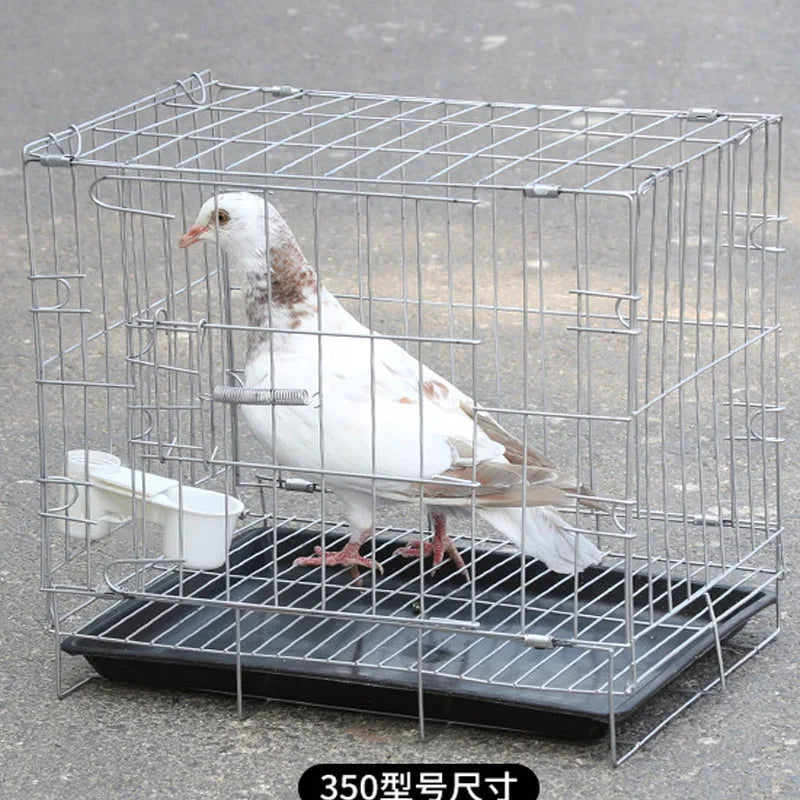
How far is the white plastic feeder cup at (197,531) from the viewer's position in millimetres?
2555

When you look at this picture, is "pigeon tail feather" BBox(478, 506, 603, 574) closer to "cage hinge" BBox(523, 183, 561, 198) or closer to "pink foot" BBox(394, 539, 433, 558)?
"pink foot" BBox(394, 539, 433, 558)

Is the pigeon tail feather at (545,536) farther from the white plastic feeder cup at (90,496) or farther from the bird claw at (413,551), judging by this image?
the white plastic feeder cup at (90,496)

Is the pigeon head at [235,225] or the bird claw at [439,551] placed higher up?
the pigeon head at [235,225]

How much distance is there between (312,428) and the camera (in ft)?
8.30

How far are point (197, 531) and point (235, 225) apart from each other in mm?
467

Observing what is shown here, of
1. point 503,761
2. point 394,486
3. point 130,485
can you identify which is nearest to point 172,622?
point 130,485

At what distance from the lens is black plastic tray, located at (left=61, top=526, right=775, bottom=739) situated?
2391 millimetres

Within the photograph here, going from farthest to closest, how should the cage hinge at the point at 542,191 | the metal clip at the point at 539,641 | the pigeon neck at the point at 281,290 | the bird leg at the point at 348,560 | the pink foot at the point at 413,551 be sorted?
the pink foot at the point at 413,551, the bird leg at the point at 348,560, the pigeon neck at the point at 281,290, the metal clip at the point at 539,641, the cage hinge at the point at 542,191

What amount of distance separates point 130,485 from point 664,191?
3120 millimetres

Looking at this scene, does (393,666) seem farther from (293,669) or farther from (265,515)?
(265,515)

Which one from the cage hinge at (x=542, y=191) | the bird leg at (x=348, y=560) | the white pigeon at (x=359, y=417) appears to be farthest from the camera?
the bird leg at (x=348, y=560)

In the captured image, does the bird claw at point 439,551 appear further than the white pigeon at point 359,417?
Yes

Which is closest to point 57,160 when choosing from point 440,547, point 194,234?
point 194,234

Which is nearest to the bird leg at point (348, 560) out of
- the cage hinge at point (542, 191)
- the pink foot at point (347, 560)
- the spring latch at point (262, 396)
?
the pink foot at point (347, 560)
